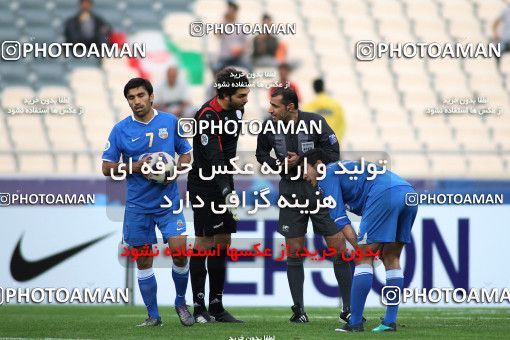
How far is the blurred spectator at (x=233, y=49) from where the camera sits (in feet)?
52.8

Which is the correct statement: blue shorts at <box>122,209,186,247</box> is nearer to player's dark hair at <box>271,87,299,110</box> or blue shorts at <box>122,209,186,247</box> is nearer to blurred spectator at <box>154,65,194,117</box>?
player's dark hair at <box>271,87,299,110</box>

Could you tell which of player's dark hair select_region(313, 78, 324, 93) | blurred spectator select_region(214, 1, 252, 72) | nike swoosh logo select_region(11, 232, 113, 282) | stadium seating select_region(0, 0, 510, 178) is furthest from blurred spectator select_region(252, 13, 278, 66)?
nike swoosh logo select_region(11, 232, 113, 282)

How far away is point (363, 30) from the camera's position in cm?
1872

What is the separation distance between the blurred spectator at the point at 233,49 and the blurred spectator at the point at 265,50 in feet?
0.50

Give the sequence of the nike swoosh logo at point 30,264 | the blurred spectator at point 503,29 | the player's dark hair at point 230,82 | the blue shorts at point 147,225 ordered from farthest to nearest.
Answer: the blurred spectator at point 503,29 → the nike swoosh logo at point 30,264 → the player's dark hair at point 230,82 → the blue shorts at point 147,225

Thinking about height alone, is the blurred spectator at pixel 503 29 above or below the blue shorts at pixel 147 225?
above

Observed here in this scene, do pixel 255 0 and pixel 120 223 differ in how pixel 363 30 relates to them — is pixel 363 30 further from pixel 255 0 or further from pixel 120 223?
pixel 120 223

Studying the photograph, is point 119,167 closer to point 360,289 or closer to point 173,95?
point 360,289

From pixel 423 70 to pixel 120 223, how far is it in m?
7.22

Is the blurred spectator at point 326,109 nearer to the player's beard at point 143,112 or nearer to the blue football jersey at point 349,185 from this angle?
the player's beard at point 143,112

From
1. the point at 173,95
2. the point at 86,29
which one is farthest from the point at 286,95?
the point at 86,29

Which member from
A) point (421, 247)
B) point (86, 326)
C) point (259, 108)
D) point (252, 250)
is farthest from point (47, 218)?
point (259, 108)

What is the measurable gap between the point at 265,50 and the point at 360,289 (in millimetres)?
8121

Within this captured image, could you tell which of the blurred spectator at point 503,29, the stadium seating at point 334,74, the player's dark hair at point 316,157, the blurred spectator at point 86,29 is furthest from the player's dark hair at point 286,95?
the blurred spectator at point 503,29
